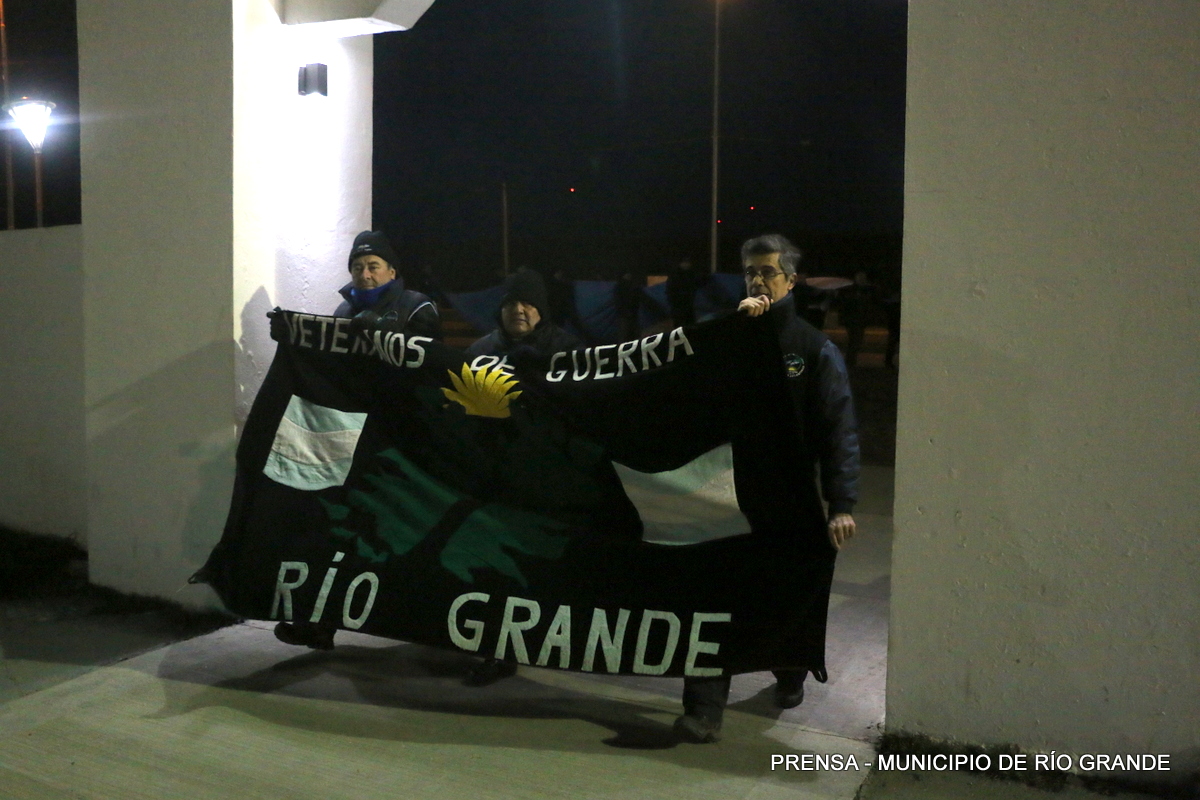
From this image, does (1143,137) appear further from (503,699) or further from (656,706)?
(503,699)

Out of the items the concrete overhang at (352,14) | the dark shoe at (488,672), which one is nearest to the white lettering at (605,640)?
the dark shoe at (488,672)

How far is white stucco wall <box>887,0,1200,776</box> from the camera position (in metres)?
3.31

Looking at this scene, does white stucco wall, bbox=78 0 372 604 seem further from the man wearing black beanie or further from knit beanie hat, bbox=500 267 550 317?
knit beanie hat, bbox=500 267 550 317

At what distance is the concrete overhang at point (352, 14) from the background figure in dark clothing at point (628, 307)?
232 cm

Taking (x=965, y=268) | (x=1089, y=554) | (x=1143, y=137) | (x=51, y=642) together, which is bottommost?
(x=51, y=642)

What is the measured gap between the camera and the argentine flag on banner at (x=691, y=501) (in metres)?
3.85

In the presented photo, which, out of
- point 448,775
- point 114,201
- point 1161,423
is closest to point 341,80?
point 114,201

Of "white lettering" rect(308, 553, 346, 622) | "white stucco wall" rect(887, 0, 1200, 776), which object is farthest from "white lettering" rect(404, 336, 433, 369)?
"white stucco wall" rect(887, 0, 1200, 776)

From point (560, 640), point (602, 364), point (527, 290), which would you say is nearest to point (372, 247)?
point (527, 290)

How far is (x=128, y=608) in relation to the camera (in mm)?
5418

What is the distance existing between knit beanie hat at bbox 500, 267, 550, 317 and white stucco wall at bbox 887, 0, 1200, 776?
1546 millimetres

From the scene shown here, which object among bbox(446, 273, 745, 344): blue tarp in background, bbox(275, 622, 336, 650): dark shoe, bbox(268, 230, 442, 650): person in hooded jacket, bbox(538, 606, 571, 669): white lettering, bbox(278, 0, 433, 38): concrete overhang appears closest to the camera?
bbox(538, 606, 571, 669): white lettering

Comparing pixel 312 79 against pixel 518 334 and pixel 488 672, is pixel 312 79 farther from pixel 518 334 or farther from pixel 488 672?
pixel 488 672

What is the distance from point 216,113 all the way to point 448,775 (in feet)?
10.6
